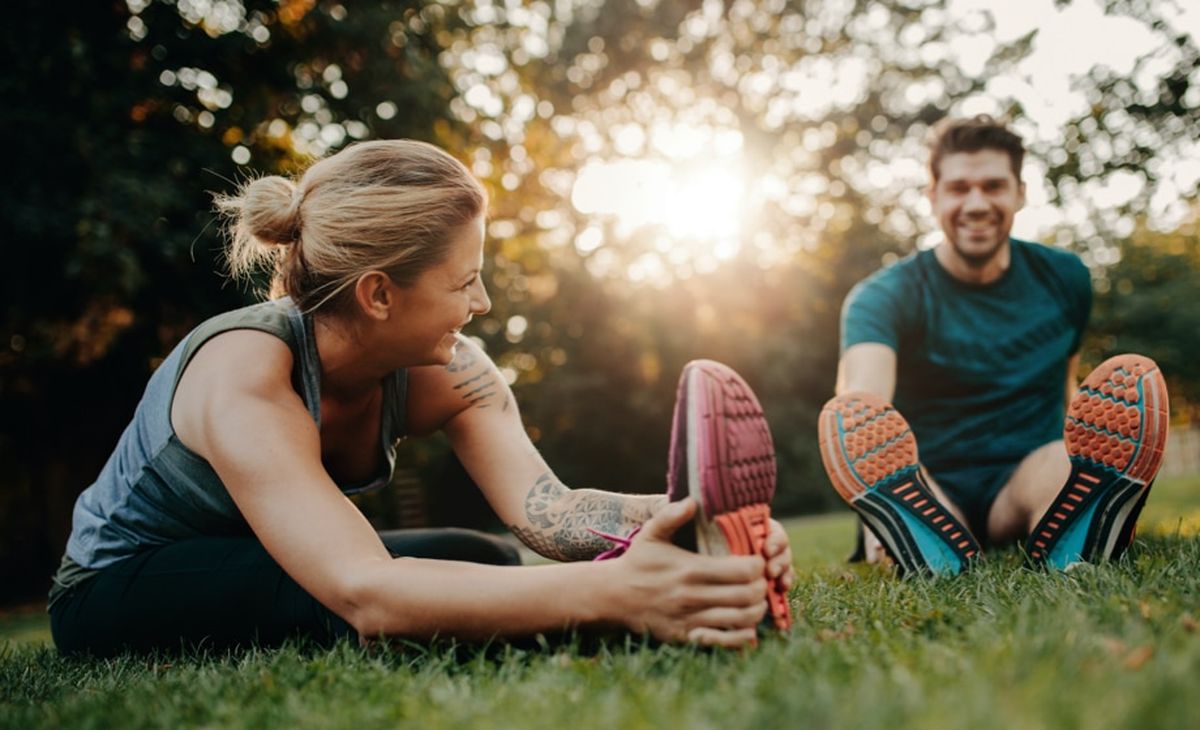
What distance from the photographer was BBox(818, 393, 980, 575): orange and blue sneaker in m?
2.59

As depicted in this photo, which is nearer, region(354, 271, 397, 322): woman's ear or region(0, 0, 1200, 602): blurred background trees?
region(354, 271, 397, 322): woman's ear

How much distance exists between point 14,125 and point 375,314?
29.0 feet

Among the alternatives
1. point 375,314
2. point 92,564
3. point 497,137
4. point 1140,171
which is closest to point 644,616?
point 375,314

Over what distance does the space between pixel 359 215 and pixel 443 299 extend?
0.27 m

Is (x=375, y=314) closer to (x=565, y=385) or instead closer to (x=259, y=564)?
(x=259, y=564)

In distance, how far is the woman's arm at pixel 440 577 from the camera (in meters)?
1.69

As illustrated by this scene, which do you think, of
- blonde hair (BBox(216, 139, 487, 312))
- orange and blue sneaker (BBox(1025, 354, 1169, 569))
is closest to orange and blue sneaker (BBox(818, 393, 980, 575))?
orange and blue sneaker (BBox(1025, 354, 1169, 569))

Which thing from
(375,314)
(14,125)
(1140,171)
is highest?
(14,125)

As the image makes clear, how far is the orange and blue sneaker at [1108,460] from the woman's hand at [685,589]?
1.16m

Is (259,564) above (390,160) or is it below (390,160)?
below

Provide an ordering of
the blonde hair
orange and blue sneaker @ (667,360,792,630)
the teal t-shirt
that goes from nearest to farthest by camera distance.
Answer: orange and blue sneaker @ (667,360,792,630) < the blonde hair < the teal t-shirt

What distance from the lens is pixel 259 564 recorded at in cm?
223

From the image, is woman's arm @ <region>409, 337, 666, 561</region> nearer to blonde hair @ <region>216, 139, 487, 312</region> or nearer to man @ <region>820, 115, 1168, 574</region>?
blonde hair @ <region>216, 139, 487, 312</region>

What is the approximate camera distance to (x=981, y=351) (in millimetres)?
3734
